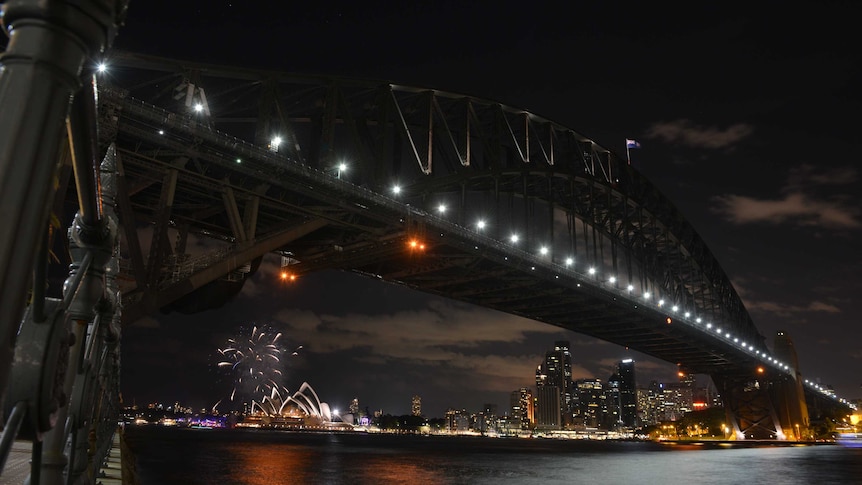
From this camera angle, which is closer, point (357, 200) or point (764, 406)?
point (357, 200)

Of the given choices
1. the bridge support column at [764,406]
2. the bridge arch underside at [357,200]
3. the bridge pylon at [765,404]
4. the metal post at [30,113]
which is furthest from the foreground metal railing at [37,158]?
the bridge support column at [764,406]

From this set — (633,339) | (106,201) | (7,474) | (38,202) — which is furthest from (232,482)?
(633,339)

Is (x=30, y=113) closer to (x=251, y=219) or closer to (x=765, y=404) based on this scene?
(x=251, y=219)

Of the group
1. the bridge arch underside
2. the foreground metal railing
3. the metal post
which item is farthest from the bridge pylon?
the metal post

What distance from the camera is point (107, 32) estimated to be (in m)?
2.36

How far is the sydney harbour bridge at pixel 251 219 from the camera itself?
2.21 m

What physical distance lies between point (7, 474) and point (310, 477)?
117 ft

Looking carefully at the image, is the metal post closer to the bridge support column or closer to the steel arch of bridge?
the steel arch of bridge

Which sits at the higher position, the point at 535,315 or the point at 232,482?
the point at 535,315

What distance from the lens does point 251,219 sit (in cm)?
3306

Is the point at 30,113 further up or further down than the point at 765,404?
further down

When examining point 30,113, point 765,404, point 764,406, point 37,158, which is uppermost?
point 765,404

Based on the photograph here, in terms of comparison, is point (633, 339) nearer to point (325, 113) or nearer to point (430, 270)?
point (430, 270)

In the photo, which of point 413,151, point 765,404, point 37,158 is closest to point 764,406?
point 765,404
